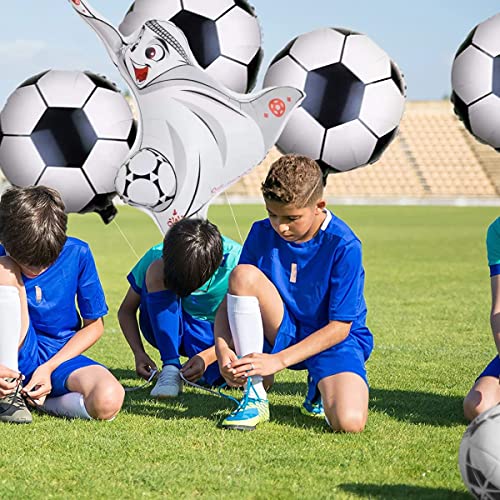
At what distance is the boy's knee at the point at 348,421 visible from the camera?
371 cm

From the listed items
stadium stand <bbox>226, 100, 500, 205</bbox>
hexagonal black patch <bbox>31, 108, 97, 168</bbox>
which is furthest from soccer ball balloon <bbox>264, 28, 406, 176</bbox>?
stadium stand <bbox>226, 100, 500, 205</bbox>

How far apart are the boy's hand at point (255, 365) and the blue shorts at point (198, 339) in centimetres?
101

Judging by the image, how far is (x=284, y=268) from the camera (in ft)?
13.3

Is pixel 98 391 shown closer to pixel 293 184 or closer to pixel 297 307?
pixel 297 307

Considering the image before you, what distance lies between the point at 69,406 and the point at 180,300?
0.96 meters

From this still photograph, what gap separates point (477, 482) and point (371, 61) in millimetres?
3538

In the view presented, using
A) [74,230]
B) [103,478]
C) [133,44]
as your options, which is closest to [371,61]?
[133,44]

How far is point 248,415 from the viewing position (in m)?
3.81

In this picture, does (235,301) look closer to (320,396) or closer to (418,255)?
(320,396)

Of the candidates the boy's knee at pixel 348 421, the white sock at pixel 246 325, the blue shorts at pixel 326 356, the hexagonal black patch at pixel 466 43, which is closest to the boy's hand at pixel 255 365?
the white sock at pixel 246 325

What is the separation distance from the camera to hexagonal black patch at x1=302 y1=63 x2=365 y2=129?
554 cm

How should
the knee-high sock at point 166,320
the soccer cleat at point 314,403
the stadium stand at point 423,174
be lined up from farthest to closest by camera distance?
the stadium stand at point 423,174
the knee-high sock at point 166,320
the soccer cleat at point 314,403

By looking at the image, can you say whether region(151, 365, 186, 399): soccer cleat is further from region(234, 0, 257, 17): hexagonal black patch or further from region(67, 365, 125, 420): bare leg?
region(234, 0, 257, 17): hexagonal black patch

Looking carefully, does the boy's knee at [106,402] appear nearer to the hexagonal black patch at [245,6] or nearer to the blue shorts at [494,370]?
the blue shorts at [494,370]
